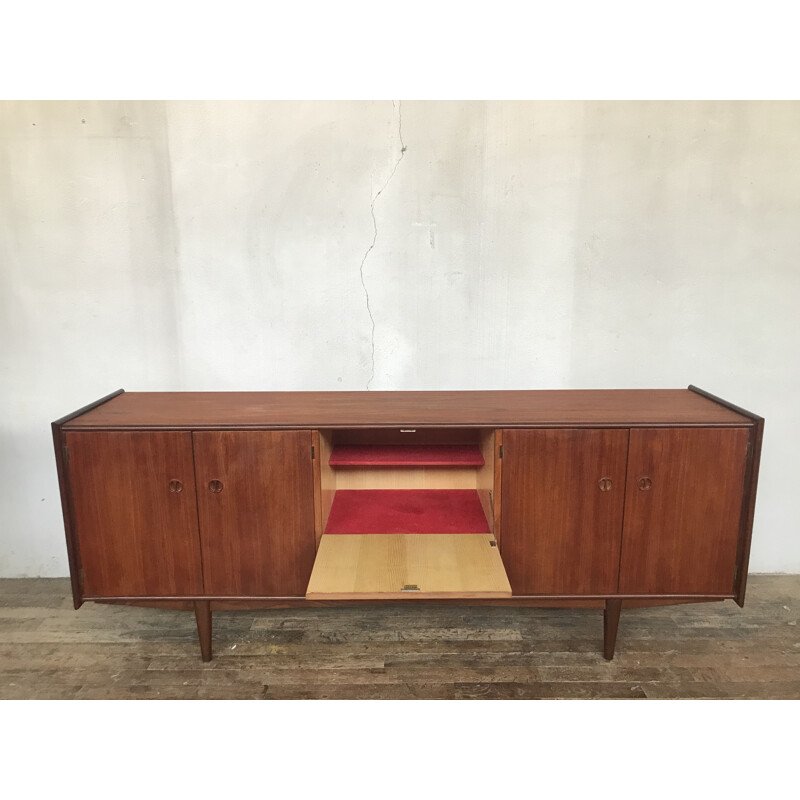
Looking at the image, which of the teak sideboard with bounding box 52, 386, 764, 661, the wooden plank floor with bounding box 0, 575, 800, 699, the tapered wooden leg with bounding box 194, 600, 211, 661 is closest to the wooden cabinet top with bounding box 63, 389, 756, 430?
the teak sideboard with bounding box 52, 386, 764, 661

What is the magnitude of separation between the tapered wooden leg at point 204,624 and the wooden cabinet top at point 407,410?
604 millimetres

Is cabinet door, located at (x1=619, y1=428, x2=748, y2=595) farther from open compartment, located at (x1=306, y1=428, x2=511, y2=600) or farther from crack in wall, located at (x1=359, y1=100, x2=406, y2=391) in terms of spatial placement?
crack in wall, located at (x1=359, y1=100, x2=406, y2=391)

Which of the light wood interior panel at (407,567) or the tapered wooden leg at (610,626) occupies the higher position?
the light wood interior panel at (407,567)

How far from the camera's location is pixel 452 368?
7.89 ft

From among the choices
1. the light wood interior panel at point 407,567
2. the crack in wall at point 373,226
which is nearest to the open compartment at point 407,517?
the light wood interior panel at point 407,567

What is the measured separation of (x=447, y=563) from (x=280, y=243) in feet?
4.60

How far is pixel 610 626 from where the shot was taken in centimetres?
192

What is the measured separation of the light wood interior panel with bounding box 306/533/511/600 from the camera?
1537 mm

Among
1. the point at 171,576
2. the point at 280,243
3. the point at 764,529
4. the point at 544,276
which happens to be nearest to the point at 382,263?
the point at 280,243

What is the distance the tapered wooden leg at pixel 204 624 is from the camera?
1.89 metres

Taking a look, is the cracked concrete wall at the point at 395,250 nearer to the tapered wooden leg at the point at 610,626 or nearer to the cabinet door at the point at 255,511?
the cabinet door at the point at 255,511

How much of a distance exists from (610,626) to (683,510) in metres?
0.47

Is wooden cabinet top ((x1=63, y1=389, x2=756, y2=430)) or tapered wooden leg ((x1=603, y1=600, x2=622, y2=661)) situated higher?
wooden cabinet top ((x1=63, y1=389, x2=756, y2=430))

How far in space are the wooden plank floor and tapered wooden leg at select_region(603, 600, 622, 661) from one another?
0.04m
